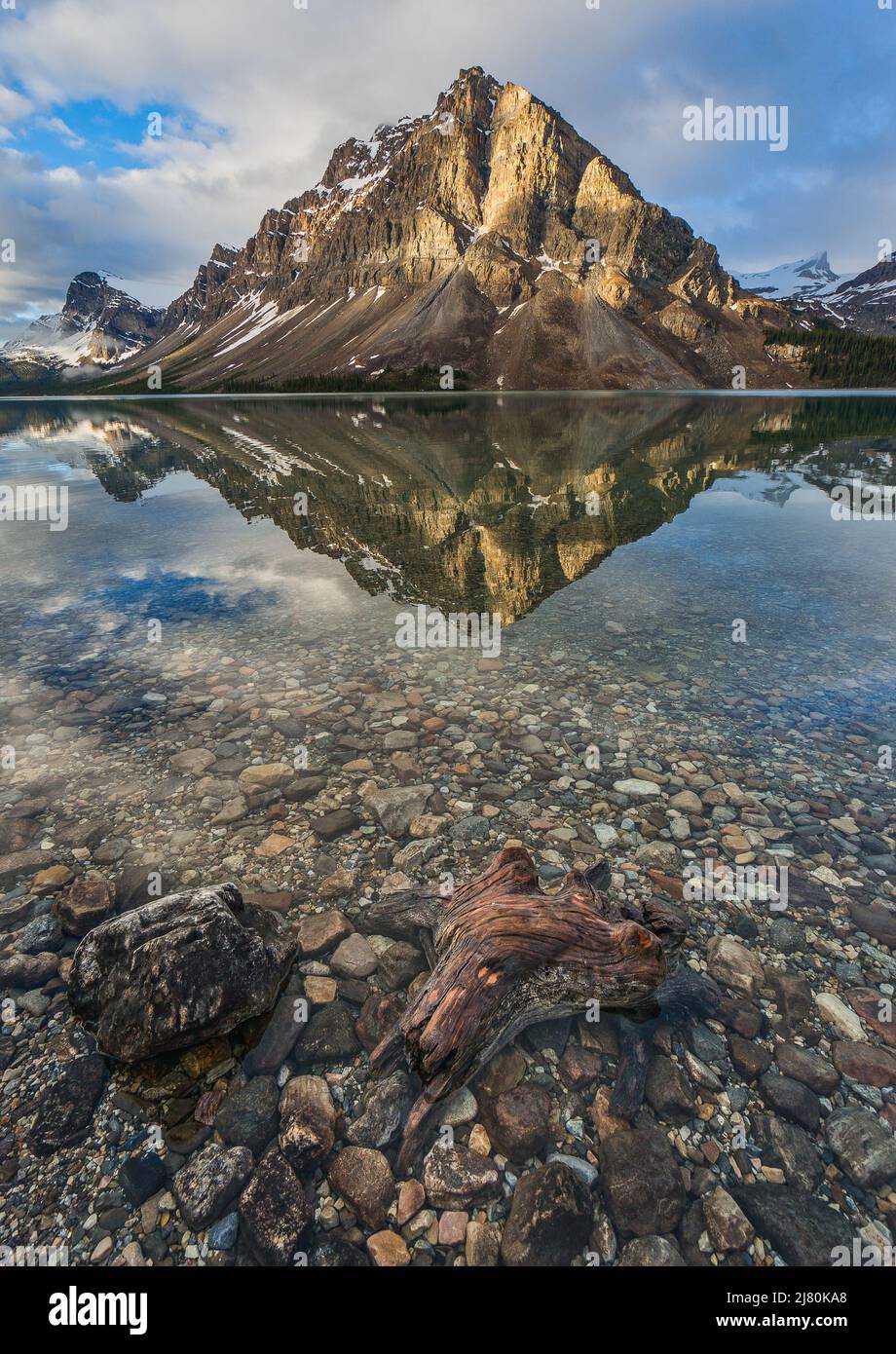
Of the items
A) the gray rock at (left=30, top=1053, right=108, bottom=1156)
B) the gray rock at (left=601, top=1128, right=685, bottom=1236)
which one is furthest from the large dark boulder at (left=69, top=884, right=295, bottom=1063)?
the gray rock at (left=601, top=1128, right=685, bottom=1236)

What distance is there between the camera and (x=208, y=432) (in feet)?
215

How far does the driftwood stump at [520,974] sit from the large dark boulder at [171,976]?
1389 mm

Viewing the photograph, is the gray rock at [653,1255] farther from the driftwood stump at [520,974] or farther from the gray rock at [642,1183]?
the driftwood stump at [520,974]

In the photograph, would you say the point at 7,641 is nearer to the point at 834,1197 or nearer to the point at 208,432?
the point at 834,1197

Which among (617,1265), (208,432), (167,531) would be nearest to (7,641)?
(167,531)

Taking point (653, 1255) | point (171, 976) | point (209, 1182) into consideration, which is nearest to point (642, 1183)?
point (653, 1255)

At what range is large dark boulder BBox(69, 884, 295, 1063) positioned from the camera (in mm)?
5129

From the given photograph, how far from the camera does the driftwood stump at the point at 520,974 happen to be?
5.05 m

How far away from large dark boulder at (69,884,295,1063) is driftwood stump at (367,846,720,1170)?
1389 millimetres

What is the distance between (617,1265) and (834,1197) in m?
1.67

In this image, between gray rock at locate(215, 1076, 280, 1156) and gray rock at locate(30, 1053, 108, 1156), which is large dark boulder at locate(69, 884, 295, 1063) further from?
gray rock at locate(215, 1076, 280, 1156)

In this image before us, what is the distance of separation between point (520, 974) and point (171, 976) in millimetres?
3141

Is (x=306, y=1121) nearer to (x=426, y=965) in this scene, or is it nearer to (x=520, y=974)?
(x=426, y=965)

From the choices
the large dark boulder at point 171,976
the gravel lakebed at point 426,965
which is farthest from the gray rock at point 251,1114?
the large dark boulder at point 171,976
